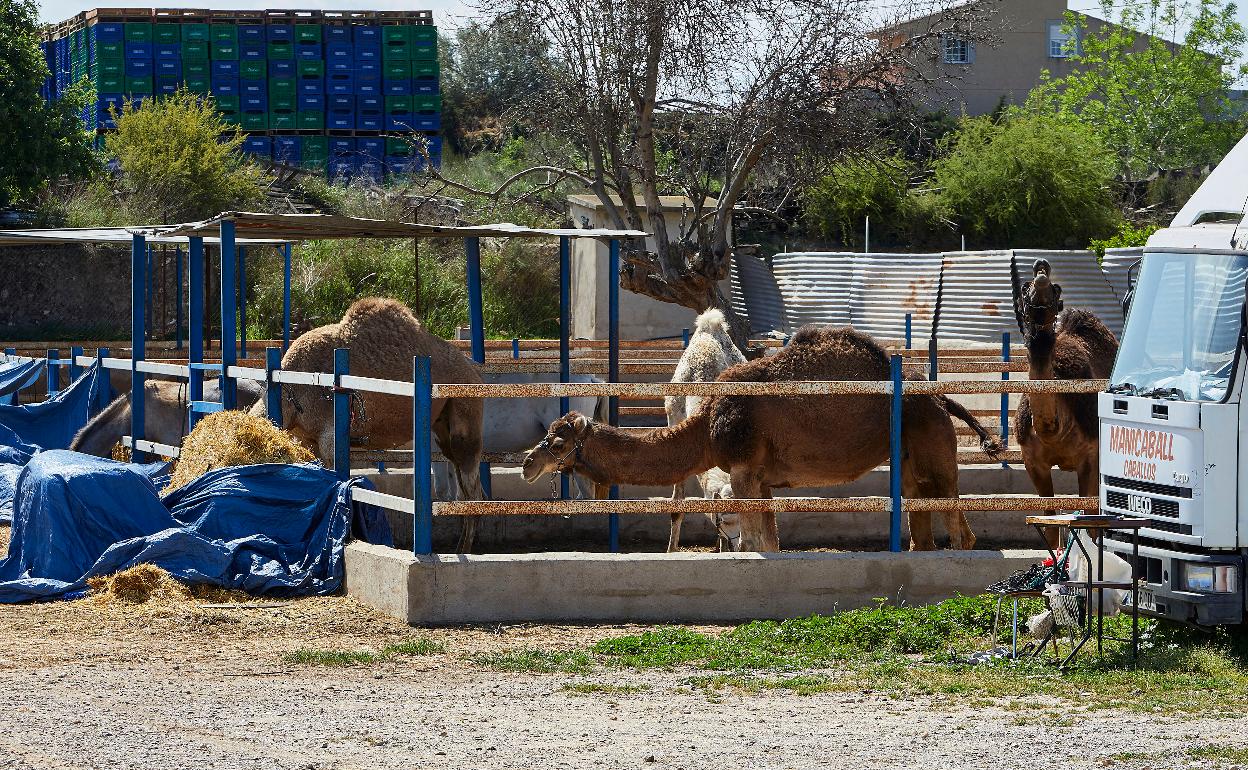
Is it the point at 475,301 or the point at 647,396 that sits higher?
the point at 475,301

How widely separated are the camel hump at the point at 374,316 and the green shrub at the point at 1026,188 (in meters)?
27.8

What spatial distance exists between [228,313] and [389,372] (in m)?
Answer: 1.49

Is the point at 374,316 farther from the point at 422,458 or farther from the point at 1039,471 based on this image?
the point at 1039,471

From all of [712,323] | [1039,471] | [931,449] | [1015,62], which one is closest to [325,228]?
[712,323]

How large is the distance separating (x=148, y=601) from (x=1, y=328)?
19.7 m

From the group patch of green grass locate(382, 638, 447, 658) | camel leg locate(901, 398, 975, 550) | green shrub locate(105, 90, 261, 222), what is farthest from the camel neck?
green shrub locate(105, 90, 261, 222)

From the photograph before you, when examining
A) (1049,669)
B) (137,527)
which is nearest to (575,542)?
(137,527)

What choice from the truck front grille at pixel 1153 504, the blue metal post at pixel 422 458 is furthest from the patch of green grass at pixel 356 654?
the truck front grille at pixel 1153 504

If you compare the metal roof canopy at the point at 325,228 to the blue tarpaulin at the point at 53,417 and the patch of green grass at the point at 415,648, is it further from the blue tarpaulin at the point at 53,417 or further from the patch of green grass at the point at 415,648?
the patch of green grass at the point at 415,648

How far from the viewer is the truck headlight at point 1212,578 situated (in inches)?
316

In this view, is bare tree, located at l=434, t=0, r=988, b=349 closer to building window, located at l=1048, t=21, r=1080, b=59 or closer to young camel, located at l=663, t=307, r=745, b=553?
young camel, located at l=663, t=307, r=745, b=553

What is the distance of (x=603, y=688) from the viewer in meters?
7.62

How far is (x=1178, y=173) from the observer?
147 ft

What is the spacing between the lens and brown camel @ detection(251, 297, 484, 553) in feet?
42.7
